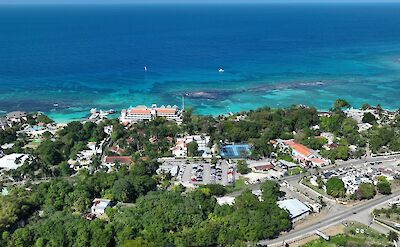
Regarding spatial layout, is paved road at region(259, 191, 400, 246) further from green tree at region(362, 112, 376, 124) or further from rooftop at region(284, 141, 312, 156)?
green tree at region(362, 112, 376, 124)

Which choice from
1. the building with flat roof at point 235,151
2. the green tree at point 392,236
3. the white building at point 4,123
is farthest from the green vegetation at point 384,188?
the white building at point 4,123

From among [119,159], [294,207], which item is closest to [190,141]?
[119,159]

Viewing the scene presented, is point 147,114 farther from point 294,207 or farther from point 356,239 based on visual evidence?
point 356,239

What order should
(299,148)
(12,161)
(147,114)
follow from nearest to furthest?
(12,161) < (299,148) < (147,114)

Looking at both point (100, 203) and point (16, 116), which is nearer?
point (100, 203)

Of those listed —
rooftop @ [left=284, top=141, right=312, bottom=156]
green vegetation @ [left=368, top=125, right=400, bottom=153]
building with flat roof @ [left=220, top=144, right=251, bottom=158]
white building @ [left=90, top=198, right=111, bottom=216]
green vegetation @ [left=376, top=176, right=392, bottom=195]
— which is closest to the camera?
white building @ [left=90, top=198, right=111, bottom=216]

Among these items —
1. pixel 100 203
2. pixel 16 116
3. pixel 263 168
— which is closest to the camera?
pixel 100 203

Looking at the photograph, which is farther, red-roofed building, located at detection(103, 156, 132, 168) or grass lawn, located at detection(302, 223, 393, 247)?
red-roofed building, located at detection(103, 156, 132, 168)

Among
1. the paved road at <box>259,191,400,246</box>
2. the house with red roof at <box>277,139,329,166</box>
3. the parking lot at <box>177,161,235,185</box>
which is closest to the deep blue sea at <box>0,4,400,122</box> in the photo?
the house with red roof at <box>277,139,329,166</box>
